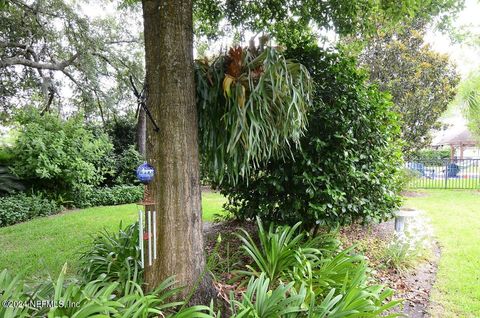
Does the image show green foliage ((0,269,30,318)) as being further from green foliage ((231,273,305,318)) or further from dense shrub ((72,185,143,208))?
dense shrub ((72,185,143,208))

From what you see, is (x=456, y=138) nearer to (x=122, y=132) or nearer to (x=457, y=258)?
(x=457, y=258)

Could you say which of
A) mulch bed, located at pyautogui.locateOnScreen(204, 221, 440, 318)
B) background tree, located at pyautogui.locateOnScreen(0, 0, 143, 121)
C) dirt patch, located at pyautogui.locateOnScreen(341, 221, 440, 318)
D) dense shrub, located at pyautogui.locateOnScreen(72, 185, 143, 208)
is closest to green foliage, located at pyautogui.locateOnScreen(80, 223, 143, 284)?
mulch bed, located at pyautogui.locateOnScreen(204, 221, 440, 318)

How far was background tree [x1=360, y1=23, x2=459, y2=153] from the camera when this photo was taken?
31.2 feet

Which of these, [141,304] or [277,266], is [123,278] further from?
[277,266]

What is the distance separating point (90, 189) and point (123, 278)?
270 inches

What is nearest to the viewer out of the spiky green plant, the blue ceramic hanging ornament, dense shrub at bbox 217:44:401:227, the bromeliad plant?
the blue ceramic hanging ornament

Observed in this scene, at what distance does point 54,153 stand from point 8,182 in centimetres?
122

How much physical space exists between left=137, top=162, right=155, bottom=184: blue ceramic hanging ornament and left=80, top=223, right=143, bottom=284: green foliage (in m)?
0.79

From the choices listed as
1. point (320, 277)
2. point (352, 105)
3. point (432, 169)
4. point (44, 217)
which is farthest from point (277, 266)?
point (432, 169)

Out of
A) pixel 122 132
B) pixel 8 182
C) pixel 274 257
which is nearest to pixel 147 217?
pixel 274 257

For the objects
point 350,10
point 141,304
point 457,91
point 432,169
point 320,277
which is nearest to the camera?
point 141,304

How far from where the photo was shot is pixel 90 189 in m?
8.83

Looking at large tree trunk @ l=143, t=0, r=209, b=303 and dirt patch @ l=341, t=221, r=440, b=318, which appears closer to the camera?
large tree trunk @ l=143, t=0, r=209, b=303

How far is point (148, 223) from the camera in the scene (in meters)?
2.36
